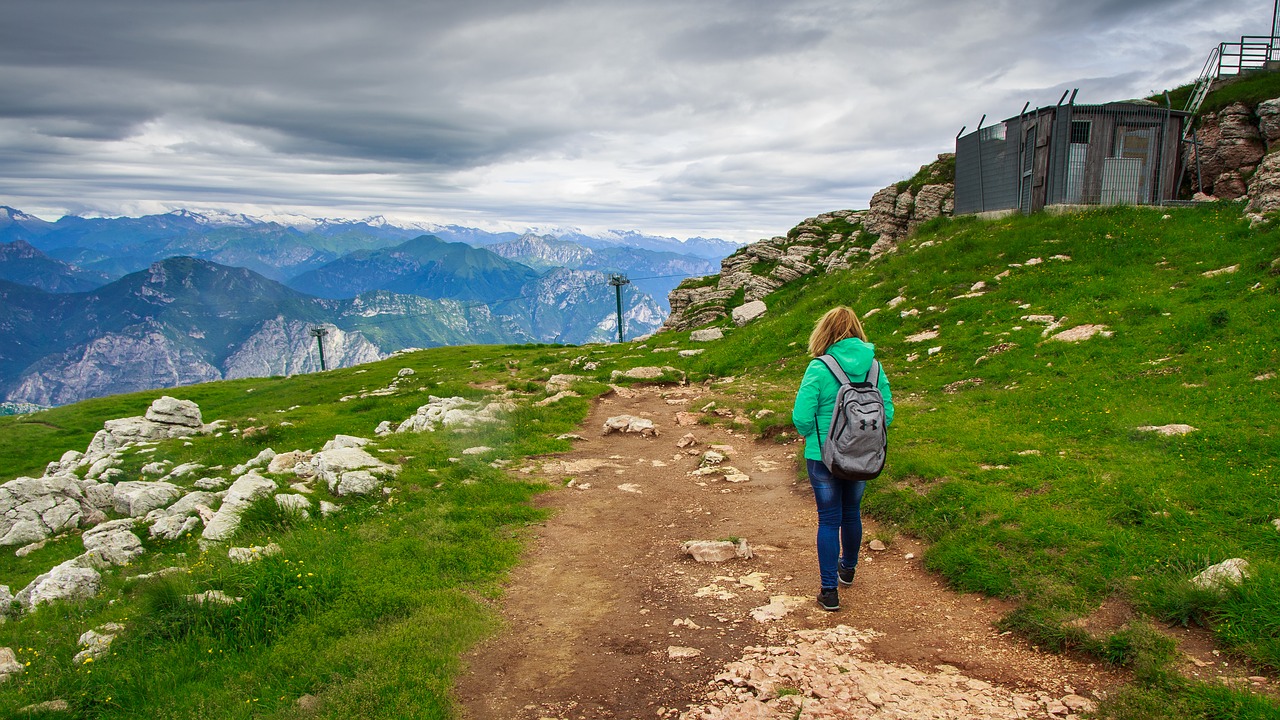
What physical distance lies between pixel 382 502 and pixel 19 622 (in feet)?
17.8

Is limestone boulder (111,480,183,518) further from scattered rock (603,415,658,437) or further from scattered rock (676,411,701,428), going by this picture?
scattered rock (676,411,701,428)

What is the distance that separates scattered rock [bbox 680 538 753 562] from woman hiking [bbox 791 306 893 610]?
1948 mm

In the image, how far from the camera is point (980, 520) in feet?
29.8

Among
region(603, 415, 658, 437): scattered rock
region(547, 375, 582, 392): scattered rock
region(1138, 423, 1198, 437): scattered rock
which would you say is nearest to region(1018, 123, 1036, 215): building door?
region(1138, 423, 1198, 437): scattered rock

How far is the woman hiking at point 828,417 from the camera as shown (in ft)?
25.1

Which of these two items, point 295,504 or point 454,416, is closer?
point 295,504

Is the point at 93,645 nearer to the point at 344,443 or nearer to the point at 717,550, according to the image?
the point at 717,550

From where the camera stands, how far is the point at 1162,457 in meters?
9.60

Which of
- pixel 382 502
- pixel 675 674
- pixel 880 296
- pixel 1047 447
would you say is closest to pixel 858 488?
pixel 675 674

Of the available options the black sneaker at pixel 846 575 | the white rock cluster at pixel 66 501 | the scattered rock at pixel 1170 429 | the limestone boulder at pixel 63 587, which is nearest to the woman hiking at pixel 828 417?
the black sneaker at pixel 846 575

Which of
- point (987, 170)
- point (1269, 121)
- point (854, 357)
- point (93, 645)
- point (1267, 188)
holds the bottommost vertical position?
point (93, 645)

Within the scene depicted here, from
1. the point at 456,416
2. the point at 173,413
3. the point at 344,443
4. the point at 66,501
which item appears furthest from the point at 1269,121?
the point at 173,413

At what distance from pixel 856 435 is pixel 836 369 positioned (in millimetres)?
839

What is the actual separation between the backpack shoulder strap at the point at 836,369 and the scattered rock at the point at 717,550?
11.8 feet
